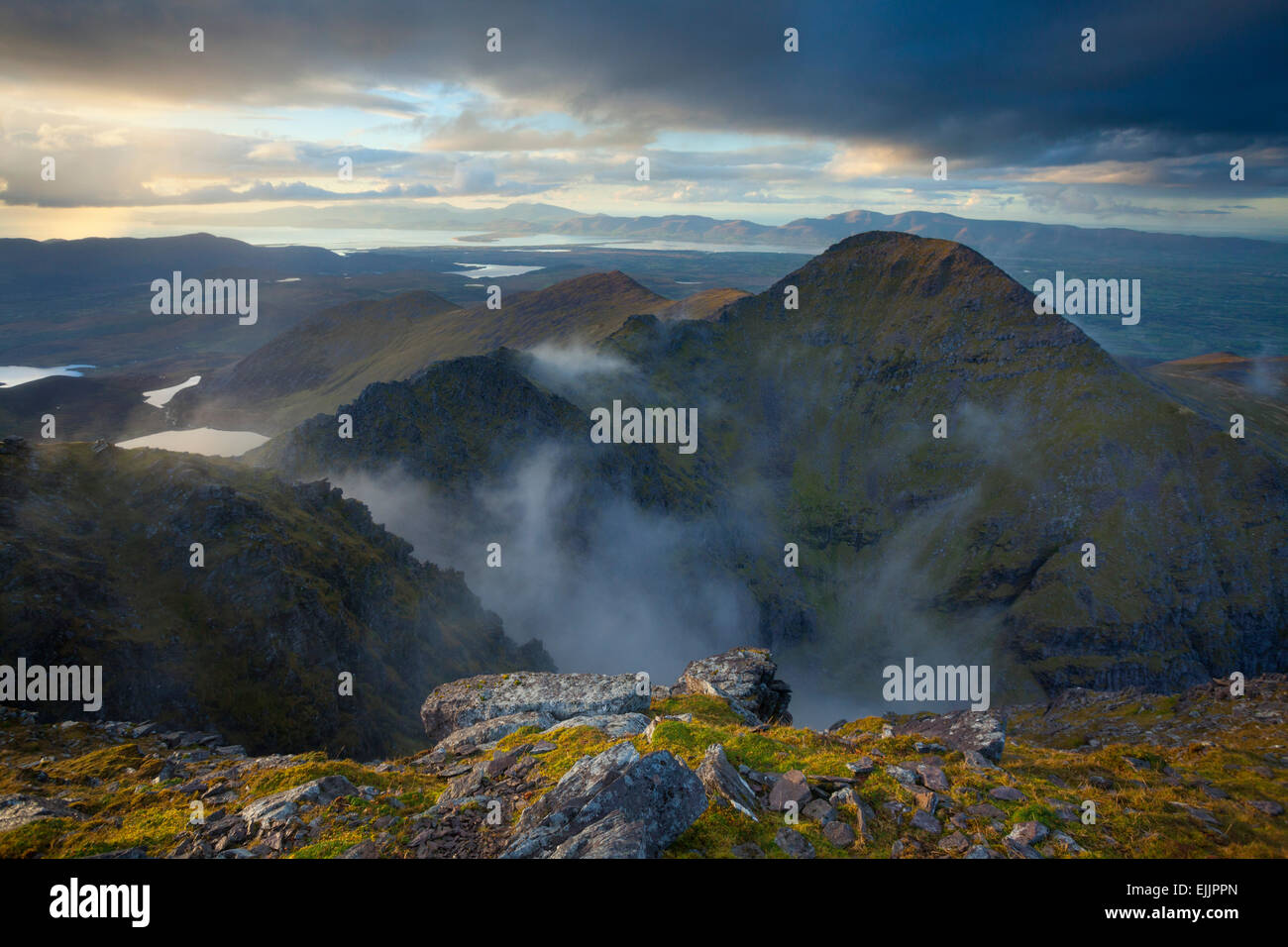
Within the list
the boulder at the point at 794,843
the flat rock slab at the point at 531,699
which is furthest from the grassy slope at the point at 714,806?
the flat rock slab at the point at 531,699

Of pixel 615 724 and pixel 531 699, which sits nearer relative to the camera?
pixel 615 724

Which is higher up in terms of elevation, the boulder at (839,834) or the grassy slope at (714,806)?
the boulder at (839,834)

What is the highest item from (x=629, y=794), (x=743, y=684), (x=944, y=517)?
(x=629, y=794)

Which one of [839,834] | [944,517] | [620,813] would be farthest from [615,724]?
[944,517]

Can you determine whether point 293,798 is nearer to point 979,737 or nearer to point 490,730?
point 490,730

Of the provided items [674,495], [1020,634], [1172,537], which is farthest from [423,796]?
[1172,537]

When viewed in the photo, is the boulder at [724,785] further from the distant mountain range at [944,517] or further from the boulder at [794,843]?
the distant mountain range at [944,517]
